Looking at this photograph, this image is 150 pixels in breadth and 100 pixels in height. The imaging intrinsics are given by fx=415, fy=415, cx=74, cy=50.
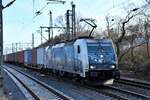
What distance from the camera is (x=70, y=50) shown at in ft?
91.2

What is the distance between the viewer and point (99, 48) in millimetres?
24516

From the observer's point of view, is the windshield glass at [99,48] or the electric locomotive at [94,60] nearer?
the electric locomotive at [94,60]

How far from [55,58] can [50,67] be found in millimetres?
3610

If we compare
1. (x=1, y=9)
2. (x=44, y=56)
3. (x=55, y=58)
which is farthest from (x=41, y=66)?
(x=1, y=9)

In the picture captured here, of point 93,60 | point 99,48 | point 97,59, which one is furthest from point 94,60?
point 99,48

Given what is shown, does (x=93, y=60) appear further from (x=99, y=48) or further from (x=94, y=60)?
(x=99, y=48)

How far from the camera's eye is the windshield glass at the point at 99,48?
24.4m

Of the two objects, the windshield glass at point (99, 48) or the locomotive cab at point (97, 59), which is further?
the windshield glass at point (99, 48)

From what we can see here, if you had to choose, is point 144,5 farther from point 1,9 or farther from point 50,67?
point 1,9

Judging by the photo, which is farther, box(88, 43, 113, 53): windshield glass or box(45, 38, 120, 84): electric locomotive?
box(88, 43, 113, 53): windshield glass

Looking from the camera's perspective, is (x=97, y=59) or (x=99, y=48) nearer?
(x=97, y=59)

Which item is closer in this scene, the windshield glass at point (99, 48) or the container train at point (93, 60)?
the container train at point (93, 60)

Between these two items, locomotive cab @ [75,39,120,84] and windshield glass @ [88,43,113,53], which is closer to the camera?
locomotive cab @ [75,39,120,84]

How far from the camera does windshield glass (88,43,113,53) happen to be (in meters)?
24.4
